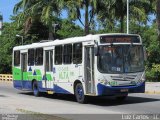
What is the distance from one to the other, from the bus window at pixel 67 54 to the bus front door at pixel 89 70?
64.2 inches

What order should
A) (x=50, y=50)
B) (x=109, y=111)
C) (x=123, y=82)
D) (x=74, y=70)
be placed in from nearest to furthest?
1. (x=109, y=111)
2. (x=123, y=82)
3. (x=74, y=70)
4. (x=50, y=50)

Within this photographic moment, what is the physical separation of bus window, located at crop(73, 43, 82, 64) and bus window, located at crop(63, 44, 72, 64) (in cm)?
44

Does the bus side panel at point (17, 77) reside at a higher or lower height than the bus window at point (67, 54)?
lower

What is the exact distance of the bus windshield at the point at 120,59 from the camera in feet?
68.2

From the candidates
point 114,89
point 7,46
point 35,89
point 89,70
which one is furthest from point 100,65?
point 7,46

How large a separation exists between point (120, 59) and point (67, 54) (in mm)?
3405

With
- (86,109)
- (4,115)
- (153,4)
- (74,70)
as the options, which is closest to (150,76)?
(153,4)

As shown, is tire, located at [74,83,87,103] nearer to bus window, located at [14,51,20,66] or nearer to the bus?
the bus

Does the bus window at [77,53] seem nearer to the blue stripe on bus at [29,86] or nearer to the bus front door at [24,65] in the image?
the blue stripe on bus at [29,86]

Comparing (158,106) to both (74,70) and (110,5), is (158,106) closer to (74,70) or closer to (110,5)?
(74,70)

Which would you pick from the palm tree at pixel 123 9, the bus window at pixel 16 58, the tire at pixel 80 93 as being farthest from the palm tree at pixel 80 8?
the tire at pixel 80 93

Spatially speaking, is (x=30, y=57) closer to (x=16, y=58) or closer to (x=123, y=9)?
(x=16, y=58)

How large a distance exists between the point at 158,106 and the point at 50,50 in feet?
26.2

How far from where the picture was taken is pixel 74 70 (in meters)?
22.7
